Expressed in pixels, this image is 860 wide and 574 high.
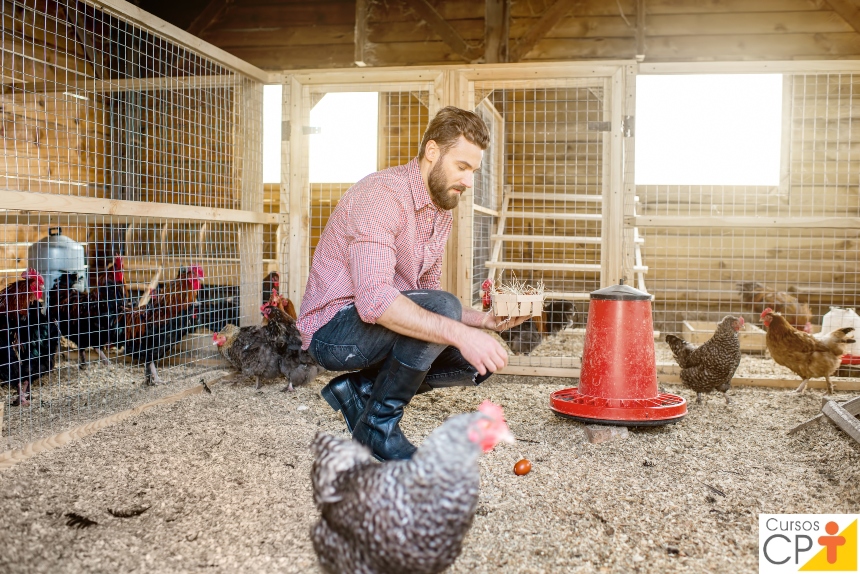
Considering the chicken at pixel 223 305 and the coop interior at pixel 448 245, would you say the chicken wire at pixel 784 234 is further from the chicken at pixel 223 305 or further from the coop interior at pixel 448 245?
the chicken at pixel 223 305

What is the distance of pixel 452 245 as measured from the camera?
4.16m

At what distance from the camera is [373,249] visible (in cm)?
214

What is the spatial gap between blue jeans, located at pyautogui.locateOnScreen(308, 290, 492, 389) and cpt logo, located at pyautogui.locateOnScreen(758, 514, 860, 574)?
1.04m

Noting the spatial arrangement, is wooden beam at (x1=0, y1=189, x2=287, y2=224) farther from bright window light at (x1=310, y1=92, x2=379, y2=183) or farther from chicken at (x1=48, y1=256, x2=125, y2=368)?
bright window light at (x1=310, y1=92, x2=379, y2=183)

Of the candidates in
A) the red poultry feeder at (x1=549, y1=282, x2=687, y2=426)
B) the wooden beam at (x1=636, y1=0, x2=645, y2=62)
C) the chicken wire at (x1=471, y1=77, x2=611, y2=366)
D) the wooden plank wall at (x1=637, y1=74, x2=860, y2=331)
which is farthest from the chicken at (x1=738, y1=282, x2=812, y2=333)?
the red poultry feeder at (x1=549, y1=282, x2=687, y2=426)

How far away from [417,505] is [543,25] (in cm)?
598

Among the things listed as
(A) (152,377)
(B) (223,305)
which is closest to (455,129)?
(A) (152,377)

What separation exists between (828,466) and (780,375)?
84.0 inches

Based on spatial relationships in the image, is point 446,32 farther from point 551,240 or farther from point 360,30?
point 551,240

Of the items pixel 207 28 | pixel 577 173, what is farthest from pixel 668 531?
pixel 207 28

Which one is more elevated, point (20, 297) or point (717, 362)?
point (20, 297)

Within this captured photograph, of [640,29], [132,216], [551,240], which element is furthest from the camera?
[640,29]

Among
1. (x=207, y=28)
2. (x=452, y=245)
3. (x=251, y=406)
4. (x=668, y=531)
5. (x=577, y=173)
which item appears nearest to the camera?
(x=668, y=531)

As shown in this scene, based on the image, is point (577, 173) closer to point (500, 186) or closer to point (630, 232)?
point (500, 186)
